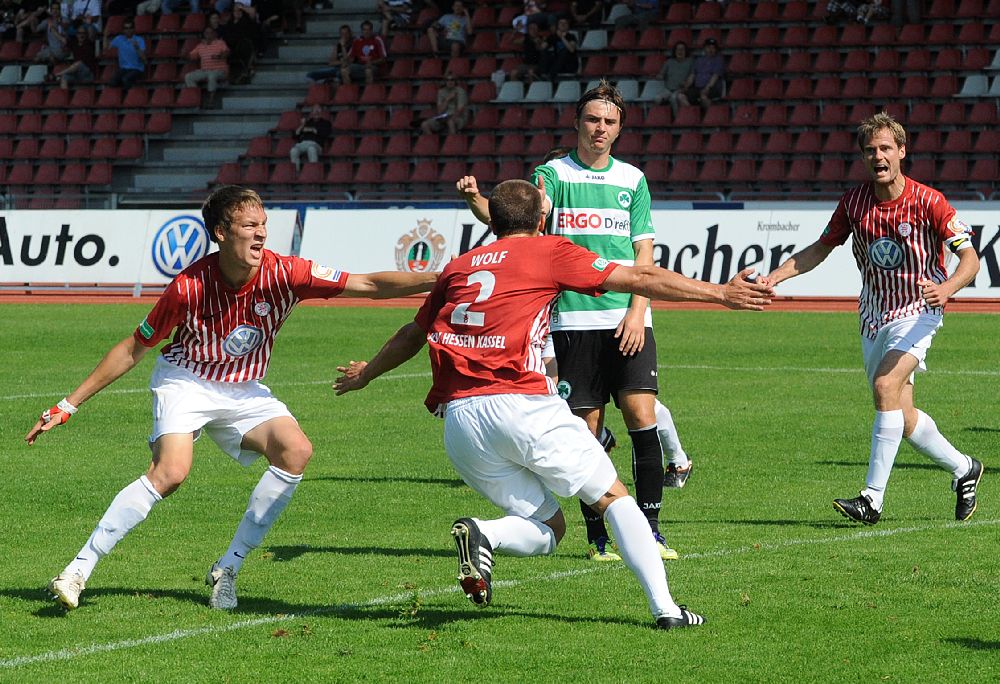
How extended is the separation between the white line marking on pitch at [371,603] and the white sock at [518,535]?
30.9 inches

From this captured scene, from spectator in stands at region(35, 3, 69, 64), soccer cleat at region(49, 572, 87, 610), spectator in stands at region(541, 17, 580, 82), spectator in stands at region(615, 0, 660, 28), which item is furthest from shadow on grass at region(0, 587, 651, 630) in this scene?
spectator in stands at region(35, 3, 69, 64)

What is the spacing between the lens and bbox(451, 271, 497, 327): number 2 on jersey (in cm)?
597

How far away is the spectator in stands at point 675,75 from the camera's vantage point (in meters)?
30.0

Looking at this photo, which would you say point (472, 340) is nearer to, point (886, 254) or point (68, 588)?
point (68, 588)

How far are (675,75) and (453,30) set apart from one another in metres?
5.53

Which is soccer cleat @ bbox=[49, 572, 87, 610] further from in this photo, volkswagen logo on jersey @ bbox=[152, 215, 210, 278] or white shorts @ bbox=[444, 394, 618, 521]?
volkswagen logo on jersey @ bbox=[152, 215, 210, 278]

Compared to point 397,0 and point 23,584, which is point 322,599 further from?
point 397,0

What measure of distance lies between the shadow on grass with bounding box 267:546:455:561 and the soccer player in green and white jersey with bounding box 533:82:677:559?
2.62ft

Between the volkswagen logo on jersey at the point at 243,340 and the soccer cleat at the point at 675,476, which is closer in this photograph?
the volkswagen logo on jersey at the point at 243,340

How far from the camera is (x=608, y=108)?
7625 millimetres

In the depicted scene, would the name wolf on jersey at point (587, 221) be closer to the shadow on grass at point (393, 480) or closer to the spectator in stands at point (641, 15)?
the shadow on grass at point (393, 480)

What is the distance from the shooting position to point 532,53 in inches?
1251

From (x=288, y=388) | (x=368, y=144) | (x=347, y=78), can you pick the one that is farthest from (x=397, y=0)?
(x=288, y=388)

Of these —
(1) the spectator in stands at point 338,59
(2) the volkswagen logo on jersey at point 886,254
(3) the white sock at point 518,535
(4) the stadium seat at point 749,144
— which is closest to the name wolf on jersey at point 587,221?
(2) the volkswagen logo on jersey at point 886,254
